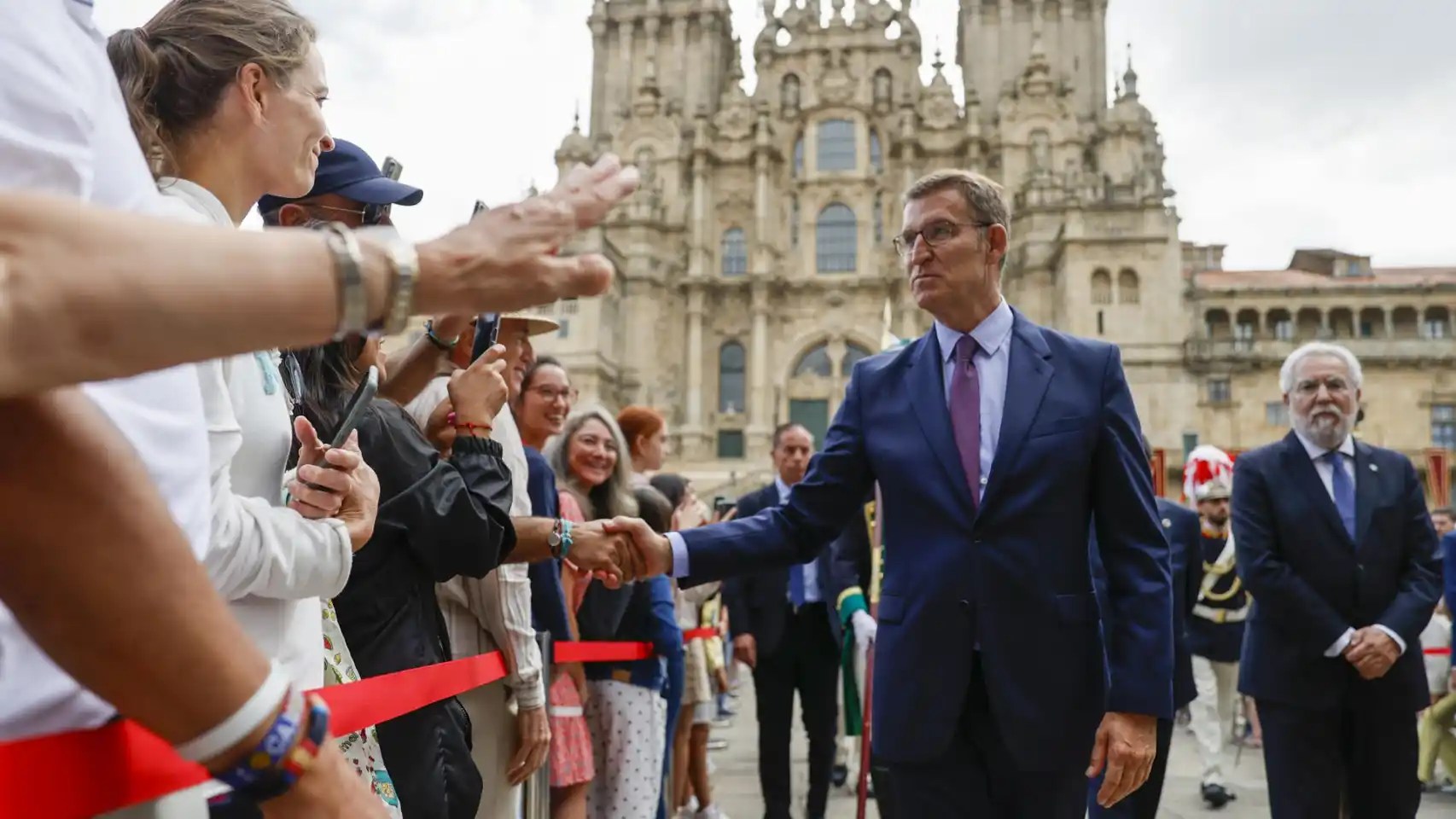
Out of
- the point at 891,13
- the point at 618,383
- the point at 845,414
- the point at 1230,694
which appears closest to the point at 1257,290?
the point at 891,13

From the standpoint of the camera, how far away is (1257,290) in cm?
4041

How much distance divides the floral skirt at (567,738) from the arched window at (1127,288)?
1385 inches

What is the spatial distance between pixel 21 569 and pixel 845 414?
289cm

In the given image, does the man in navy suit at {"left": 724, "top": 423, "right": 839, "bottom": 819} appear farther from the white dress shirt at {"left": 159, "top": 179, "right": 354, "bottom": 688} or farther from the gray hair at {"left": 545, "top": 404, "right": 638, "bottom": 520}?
the white dress shirt at {"left": 159, "top": 179, "right": 354, "bottom": 688}

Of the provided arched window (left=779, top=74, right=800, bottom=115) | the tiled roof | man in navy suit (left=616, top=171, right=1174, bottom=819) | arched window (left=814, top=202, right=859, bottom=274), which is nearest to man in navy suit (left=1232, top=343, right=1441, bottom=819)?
man in navy suit (left=616, top=171, right=1174, bottom=819)

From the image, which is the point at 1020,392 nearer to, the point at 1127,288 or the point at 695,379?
the point at 1127,288

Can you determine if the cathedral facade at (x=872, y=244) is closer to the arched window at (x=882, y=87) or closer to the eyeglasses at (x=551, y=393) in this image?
the arched window at (x=882, y=87)

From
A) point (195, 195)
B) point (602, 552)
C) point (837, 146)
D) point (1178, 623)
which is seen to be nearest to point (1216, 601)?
point (1178, 623)

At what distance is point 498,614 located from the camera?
3615 millimetres

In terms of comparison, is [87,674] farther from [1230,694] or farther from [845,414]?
[1230,694]

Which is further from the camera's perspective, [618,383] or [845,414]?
[618,383]

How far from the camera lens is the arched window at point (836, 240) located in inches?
1647

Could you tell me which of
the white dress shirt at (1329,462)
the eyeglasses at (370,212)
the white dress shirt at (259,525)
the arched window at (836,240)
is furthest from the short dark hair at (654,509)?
the arched window at (836,240)

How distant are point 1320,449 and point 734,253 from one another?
38.4m
